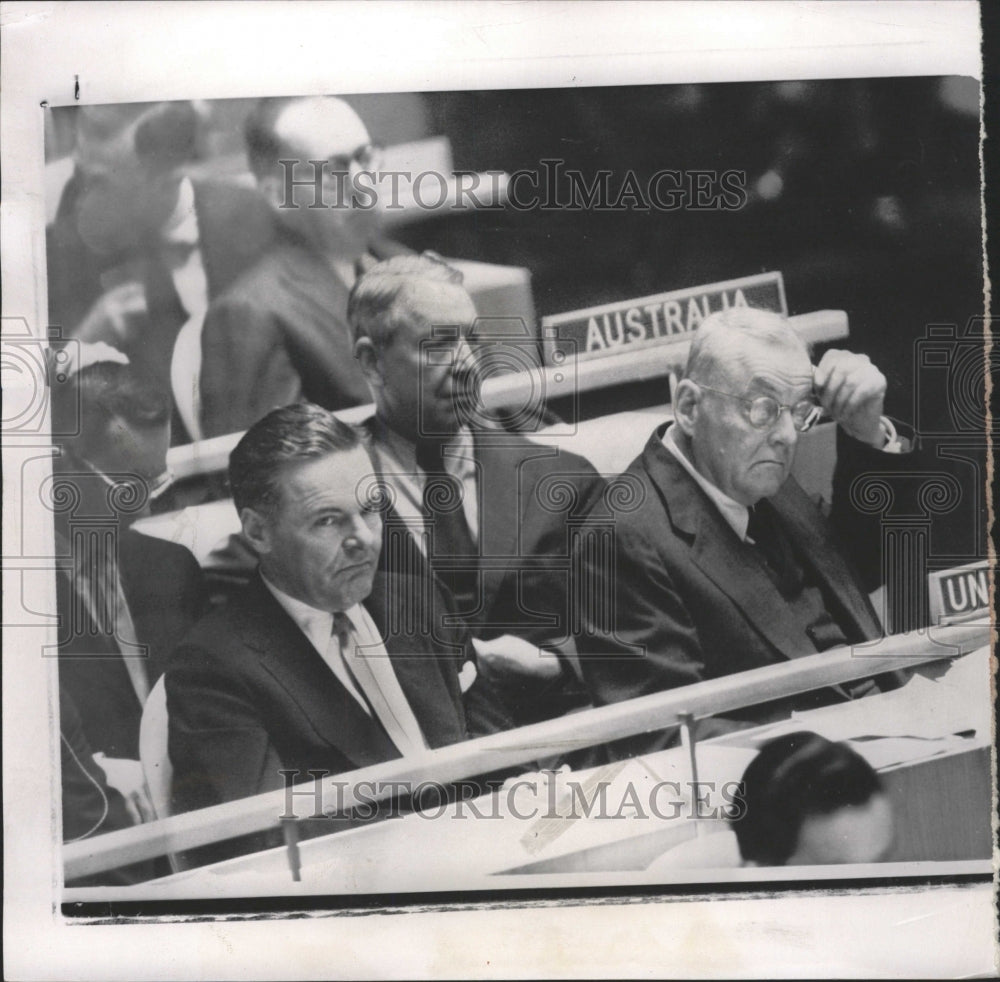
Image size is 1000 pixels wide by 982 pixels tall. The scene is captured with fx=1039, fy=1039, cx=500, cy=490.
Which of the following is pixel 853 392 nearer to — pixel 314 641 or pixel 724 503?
pixel 724 503

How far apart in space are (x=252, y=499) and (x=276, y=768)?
50 cm

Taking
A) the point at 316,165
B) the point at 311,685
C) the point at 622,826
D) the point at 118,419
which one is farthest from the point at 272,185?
the point at 622,826

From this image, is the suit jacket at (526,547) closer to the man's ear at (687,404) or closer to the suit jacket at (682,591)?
the suit jacket at (682,591)

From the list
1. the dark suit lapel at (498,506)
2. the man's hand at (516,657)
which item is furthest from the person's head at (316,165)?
the man's hand at (516,657)

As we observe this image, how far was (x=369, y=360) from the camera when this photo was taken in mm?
1929

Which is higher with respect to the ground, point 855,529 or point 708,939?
point 855,529

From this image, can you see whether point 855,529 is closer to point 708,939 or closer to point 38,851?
point 708,939

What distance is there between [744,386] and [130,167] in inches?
47.8

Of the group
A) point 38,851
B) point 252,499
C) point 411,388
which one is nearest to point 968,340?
point 411,388

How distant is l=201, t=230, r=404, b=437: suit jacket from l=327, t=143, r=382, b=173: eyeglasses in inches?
5.8

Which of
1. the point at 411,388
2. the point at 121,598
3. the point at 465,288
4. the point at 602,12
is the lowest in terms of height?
the point at 121,598

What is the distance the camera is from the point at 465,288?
6.32 ft

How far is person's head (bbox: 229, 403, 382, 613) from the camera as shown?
193cm

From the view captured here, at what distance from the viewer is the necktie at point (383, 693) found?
6.33 ft
